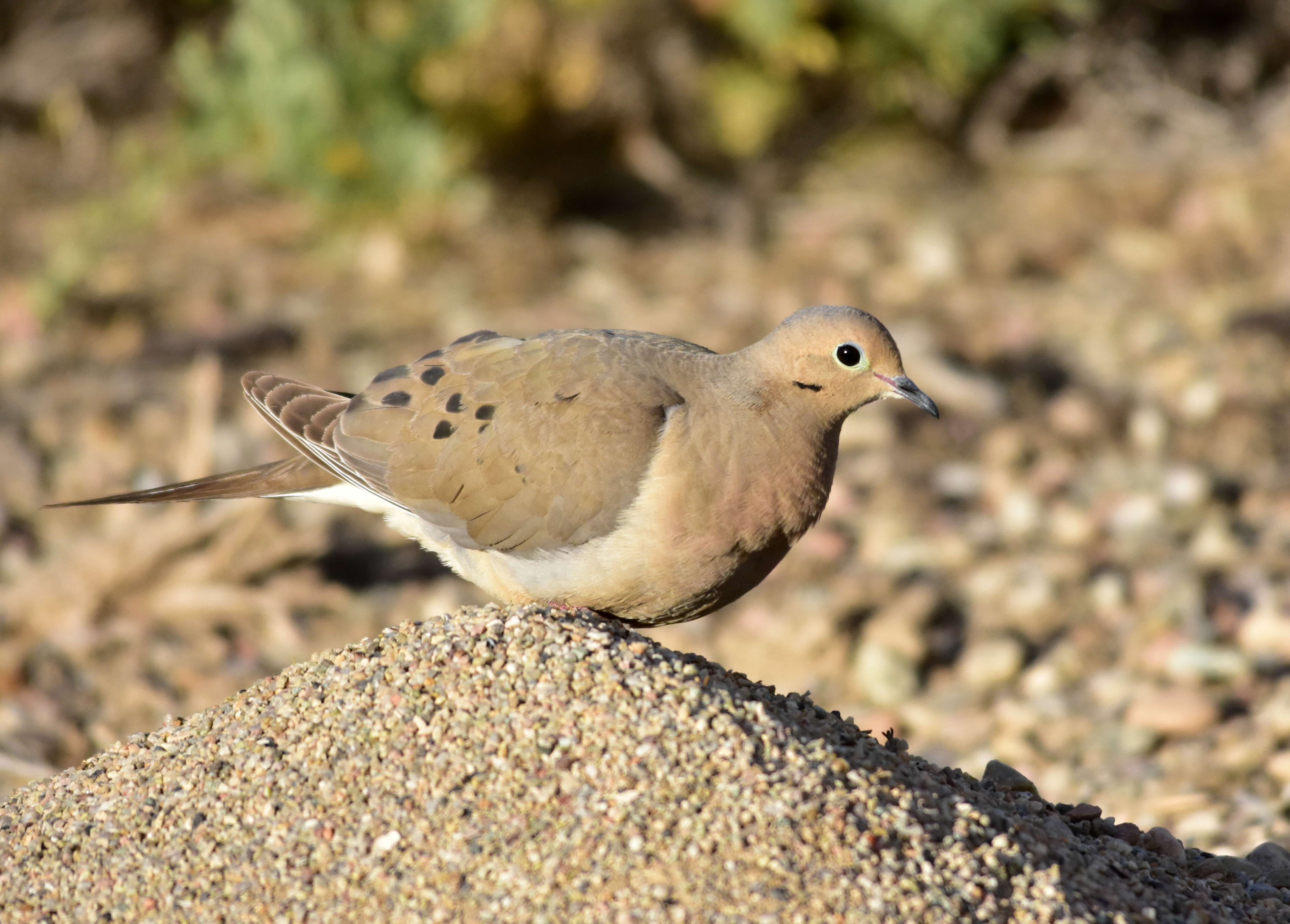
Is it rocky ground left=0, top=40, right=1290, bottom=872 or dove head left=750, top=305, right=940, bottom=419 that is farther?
rocky ground left=0, top=40, right=1290, bottom=872

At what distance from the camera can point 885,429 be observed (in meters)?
7.57

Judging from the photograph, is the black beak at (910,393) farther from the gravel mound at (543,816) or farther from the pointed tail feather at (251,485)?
the pointed tail feather at (251,485)

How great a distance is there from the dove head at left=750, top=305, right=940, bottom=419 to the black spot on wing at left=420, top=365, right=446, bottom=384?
1076 mm

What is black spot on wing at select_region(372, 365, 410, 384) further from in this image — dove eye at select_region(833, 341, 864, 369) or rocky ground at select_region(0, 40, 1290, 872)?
rocky ground at select_region(0, 40, 1290, 872)

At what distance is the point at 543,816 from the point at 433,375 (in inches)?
81.0

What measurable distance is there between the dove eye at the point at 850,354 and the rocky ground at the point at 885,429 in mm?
1861

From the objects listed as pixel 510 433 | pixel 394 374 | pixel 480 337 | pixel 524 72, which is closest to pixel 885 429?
pixel 524 72

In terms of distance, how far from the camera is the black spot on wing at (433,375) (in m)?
4.67

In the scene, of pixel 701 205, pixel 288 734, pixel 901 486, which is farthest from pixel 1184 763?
pixel 701 205

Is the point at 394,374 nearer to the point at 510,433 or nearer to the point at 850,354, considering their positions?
the point at 510,433

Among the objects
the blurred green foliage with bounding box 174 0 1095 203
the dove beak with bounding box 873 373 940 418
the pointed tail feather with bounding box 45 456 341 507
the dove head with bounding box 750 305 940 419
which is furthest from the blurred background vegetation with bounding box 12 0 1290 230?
the dove beak with bounding box 873 373 940 418

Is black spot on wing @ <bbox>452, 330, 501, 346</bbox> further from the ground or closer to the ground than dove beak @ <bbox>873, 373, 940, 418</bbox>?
closer to the ground

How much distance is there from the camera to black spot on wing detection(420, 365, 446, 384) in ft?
15.3

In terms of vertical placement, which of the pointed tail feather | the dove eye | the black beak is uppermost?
the dove eye
